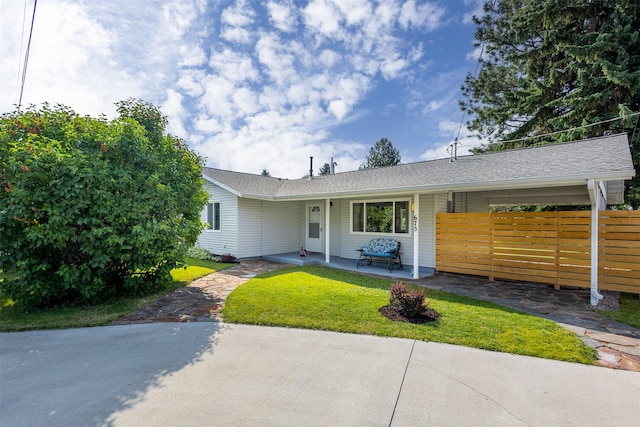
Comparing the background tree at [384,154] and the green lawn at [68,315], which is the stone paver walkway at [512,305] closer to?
the green lawn at [68,315]

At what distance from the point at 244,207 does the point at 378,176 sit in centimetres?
518

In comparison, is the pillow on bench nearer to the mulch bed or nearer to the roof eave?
the roof eave

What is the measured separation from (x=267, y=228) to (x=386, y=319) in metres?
7.89

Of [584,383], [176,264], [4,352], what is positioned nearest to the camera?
[584,383]

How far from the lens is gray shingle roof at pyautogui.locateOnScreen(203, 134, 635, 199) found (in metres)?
5.88

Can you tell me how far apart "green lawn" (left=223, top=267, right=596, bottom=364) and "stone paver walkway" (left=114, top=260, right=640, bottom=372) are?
0.92 feet

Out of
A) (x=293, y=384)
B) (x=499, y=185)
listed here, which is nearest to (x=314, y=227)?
(x=499, y=185)

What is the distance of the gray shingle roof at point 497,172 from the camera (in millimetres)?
5879

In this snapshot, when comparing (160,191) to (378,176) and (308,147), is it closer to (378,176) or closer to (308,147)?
(378,176)

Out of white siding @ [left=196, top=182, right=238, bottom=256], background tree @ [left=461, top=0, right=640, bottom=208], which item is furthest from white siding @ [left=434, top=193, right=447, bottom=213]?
white siding @ [left=196, top=182, right=238, bottom=256]

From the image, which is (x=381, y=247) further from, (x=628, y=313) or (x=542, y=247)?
(x=628, y=313)

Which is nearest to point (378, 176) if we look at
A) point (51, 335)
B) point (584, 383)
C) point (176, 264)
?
point (176, 264)

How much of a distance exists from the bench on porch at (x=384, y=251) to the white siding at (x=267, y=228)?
3.70 meters

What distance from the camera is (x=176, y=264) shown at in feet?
21.6
